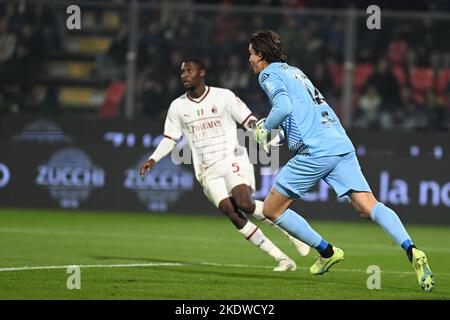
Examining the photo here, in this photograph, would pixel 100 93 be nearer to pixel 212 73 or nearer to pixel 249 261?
pixel 212 73

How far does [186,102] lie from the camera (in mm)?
12133

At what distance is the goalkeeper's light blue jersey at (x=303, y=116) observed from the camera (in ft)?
30.6

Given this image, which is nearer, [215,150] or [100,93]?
[215,150]

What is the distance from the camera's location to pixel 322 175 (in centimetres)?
946

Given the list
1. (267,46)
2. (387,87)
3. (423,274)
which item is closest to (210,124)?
(267,46)

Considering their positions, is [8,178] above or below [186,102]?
below

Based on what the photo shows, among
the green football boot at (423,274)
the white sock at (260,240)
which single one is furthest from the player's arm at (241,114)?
the green football boot at (423,274)

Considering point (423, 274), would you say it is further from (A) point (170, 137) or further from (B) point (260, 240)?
(A) point (170, 137)

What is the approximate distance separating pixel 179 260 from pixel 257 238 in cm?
123

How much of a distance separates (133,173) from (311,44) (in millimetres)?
4162

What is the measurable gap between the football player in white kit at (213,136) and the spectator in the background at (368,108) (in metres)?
7.82

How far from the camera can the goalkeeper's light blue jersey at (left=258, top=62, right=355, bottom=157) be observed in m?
9.33
